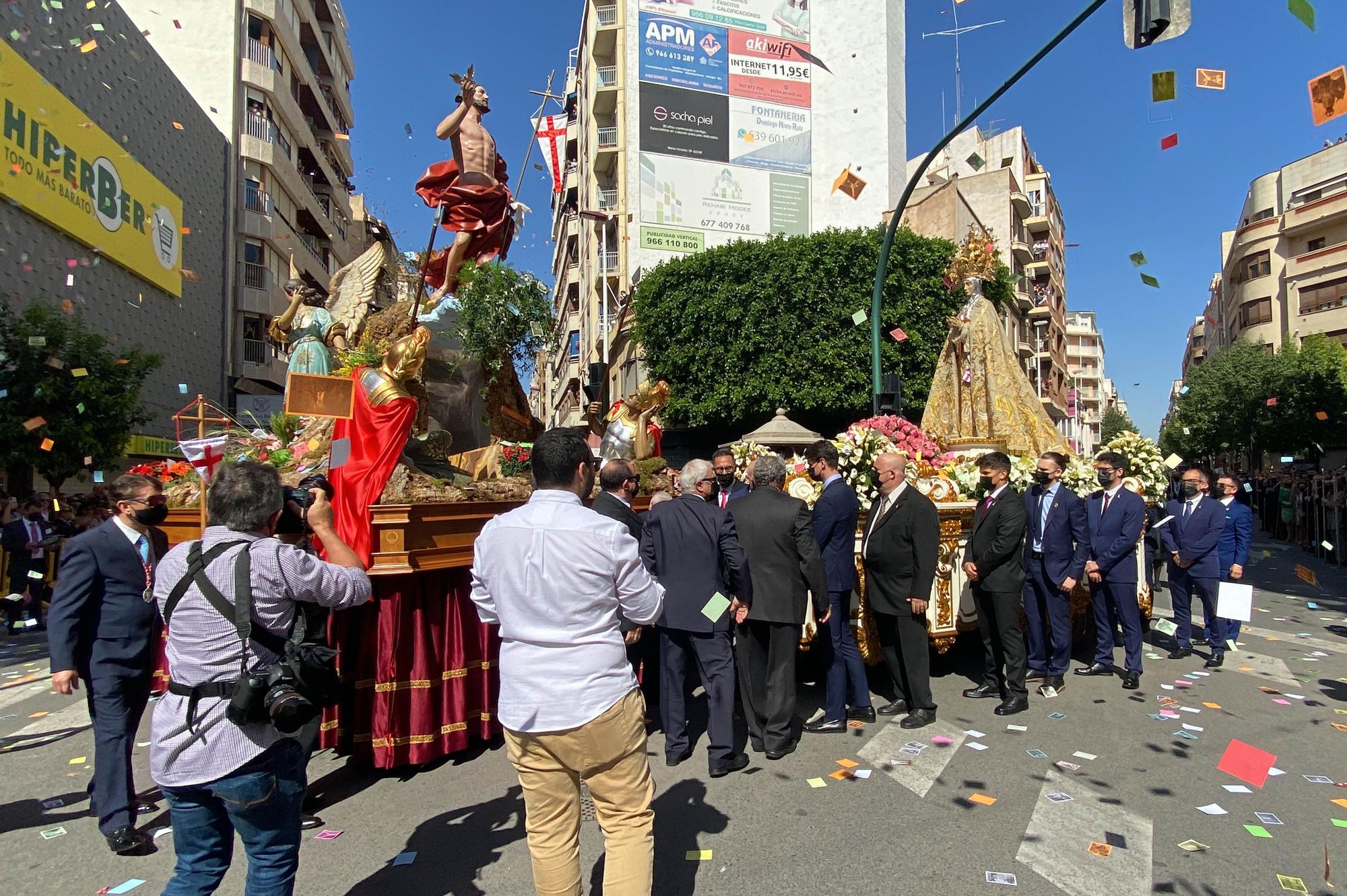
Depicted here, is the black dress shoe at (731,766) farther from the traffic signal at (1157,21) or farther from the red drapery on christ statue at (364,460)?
the traffic signal at (1157,21)

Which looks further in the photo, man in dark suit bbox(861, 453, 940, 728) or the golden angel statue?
the golden angel statue

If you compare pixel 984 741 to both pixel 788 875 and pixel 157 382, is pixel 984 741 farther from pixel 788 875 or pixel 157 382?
pixel 157 382

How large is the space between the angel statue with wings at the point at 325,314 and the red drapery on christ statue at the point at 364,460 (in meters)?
3.42

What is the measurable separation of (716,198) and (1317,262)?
31.8 m

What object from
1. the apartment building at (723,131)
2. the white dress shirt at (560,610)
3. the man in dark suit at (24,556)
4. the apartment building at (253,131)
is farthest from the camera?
the apartment building at (723,131)

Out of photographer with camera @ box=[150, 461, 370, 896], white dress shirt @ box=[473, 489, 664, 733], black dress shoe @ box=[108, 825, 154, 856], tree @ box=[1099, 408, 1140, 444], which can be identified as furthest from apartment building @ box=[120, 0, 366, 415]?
tree @ box=[1099, 408, 1140, 444]

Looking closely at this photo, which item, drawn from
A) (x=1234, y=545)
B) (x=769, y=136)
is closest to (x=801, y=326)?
(x=769, y=136)

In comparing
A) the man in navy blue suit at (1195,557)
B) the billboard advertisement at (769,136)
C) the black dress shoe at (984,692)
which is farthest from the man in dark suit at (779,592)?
the billboard advertisement at (769,136)

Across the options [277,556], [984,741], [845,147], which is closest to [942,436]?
[984,741]

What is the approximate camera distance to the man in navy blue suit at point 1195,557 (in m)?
6.85

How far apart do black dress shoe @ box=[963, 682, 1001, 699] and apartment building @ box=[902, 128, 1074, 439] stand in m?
25.9

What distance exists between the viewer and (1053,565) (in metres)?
5.96

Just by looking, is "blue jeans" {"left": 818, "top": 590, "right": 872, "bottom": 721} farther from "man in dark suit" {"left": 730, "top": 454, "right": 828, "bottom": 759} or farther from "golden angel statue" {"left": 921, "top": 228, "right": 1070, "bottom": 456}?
"golden angel statue" {"left": 921, "top": 228, "right": 1070, "bottom": 456}

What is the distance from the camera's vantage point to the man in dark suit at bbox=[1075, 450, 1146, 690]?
605 centimetres
